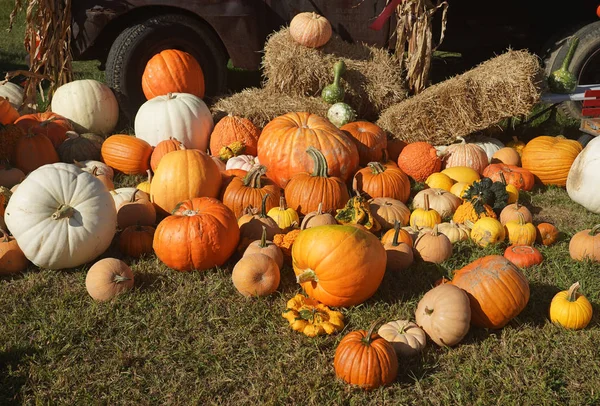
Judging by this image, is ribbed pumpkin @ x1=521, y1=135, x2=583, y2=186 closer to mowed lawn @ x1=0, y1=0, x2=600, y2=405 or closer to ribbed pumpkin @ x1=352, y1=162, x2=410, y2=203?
ribbed pumpkin @ x1=352, y1=162, x2=410, y2=203

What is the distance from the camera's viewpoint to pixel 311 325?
12.1ft

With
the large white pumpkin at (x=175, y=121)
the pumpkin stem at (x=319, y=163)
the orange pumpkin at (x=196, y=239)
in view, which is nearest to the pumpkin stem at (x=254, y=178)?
the pumpkin stem at (x=319, y=163)

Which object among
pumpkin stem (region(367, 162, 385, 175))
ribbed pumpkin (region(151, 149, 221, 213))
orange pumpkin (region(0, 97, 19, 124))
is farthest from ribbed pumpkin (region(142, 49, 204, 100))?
pumpkin stem (region(367, 162, 385, 175))

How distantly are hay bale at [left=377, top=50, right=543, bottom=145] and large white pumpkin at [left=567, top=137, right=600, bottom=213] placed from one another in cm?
129

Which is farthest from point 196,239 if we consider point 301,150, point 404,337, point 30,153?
point 30,153

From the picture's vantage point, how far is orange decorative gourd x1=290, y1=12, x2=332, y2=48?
7.23m

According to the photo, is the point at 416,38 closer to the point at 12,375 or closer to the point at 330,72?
the point at 330,72

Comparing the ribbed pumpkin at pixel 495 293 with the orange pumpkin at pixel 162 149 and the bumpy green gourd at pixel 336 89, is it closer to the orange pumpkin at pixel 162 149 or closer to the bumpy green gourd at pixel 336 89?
the orange pumpkin at pixel 162 149

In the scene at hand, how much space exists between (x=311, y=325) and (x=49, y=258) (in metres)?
1.98

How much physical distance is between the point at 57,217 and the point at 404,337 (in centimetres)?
251

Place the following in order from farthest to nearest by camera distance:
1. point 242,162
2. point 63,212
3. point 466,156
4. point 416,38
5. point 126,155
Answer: point 416,38 < point 466,156 < point 126,155 < point 242,162 < point 63,212

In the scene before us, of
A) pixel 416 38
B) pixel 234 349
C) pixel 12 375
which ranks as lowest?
pixel 234 349

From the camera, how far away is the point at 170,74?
715 centimetres

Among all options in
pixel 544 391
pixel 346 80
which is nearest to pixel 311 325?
pixel 544 391
